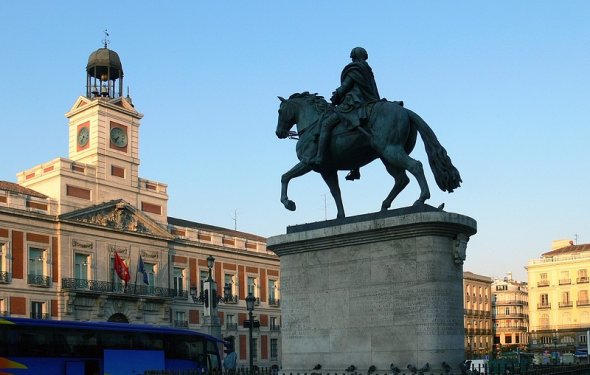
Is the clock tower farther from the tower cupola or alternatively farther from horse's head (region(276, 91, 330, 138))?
horse's head (region(276, 91, 330, 138))

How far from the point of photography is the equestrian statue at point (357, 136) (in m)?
11.2

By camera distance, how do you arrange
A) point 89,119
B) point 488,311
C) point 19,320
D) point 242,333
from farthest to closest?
1. point 488,311
2. point 242,333
3. point 89,119
4. point 19,320

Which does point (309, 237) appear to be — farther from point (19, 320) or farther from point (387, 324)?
point (19, 320)

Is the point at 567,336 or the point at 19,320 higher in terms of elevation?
the point at 19,320

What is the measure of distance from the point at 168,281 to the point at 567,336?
52.3 metres

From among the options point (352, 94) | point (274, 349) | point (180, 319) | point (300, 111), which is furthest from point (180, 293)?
point (352, 94)

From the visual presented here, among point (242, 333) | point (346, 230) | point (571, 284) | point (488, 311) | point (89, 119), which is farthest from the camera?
point (488, 311)

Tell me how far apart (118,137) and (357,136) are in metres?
42.4

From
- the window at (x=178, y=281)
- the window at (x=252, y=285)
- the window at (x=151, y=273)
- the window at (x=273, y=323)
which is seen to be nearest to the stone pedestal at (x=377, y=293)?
the window at (x=151, y=273)

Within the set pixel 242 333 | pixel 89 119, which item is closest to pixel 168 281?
pixel 242 333

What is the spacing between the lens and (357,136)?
11641 millimetres

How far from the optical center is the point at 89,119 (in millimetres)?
51062

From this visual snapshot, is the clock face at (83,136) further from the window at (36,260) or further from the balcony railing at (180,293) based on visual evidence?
the balcony railing at (180,293)

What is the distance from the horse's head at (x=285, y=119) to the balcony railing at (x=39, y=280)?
1367 inches
